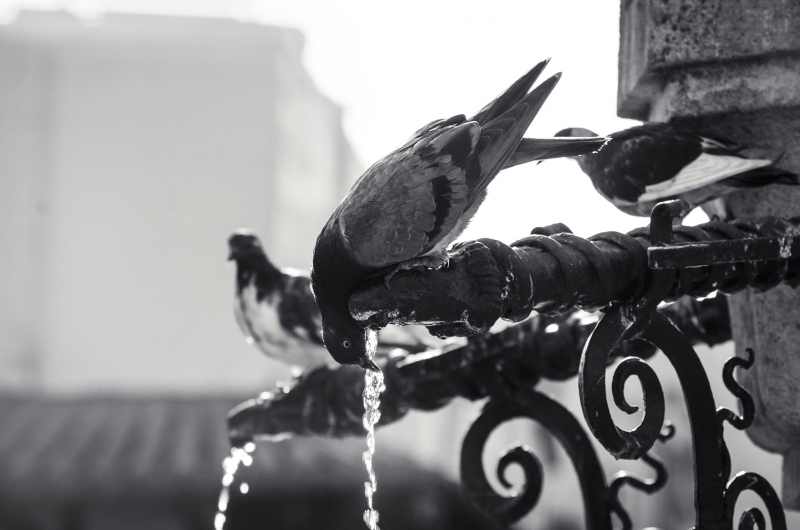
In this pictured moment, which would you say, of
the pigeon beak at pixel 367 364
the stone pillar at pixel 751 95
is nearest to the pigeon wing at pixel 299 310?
the pigeon beak at pixel 367 364

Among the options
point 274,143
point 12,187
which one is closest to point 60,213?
point 12,187

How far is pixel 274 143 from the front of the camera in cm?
759

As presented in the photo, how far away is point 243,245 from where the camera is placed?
3.33 m

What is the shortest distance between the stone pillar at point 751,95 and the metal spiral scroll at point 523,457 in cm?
36

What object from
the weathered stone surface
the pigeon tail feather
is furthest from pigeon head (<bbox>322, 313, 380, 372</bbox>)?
the weathered stone surface

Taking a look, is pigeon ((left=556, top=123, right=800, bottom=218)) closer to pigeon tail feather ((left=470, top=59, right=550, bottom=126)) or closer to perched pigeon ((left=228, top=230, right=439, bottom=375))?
pigeon tail feather ((left=470, top=59, right=550, bottom=126))

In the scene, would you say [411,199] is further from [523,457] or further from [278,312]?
[278,312]

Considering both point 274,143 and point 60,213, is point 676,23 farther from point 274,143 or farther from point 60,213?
point 60,213

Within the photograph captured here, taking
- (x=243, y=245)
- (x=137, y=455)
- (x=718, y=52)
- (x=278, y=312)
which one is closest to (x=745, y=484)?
(x=718, y=52)

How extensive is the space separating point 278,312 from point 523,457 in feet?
Answer: 5.14

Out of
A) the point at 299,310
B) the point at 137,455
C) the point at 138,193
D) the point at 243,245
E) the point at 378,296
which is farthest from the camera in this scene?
the point at 138,193

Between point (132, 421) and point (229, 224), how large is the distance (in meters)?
1.99

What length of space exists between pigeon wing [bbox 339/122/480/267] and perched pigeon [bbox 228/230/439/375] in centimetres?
123

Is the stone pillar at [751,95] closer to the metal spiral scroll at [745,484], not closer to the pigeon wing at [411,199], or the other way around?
the metal spiral scroll at [745,484]
